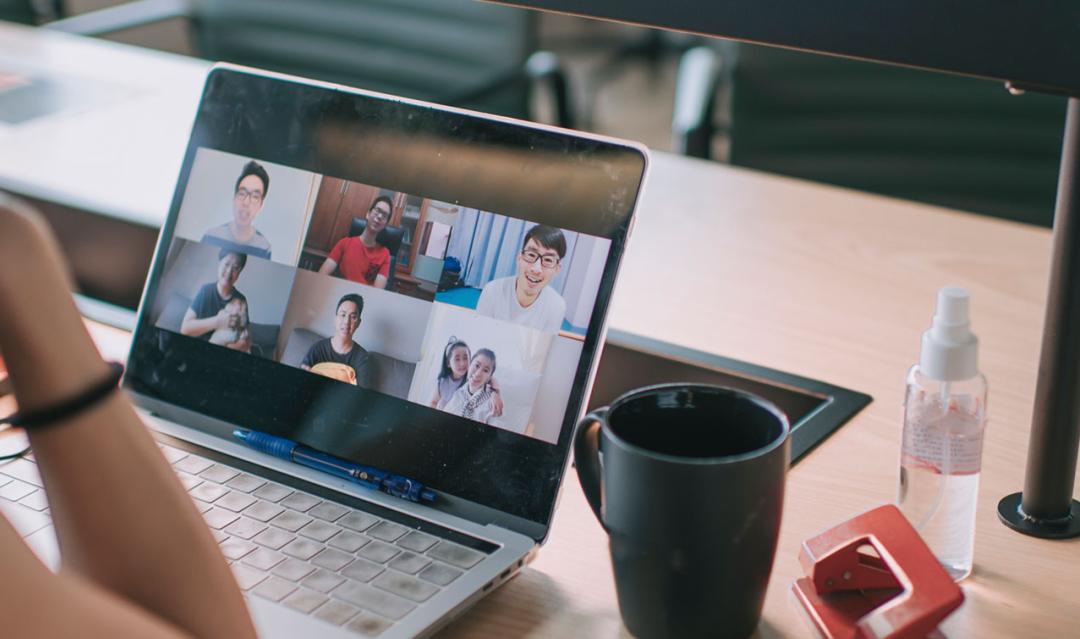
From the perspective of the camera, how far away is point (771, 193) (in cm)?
120

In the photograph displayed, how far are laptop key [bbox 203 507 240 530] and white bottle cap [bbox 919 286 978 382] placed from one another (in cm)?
38

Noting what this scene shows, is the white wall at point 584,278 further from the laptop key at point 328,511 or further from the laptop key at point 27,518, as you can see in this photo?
the laptop key at point 27,518

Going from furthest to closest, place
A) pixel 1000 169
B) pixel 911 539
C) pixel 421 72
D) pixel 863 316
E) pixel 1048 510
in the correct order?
pixel 421 72 → pixel 1000 169 → pixel 863 316 → pixel 1048 510 → pixel 911 539

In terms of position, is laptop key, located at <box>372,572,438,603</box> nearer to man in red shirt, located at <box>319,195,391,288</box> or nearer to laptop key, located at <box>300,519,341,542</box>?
laptop key, located at <box>300,519,341,542</box>

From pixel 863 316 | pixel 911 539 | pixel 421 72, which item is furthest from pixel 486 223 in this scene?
pixel 421 72

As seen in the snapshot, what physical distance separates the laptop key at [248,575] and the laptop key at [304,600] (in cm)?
2

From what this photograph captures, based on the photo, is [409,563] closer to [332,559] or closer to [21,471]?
[332,559]

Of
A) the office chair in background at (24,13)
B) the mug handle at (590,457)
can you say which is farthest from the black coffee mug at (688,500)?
the office chair in background at (24,13)

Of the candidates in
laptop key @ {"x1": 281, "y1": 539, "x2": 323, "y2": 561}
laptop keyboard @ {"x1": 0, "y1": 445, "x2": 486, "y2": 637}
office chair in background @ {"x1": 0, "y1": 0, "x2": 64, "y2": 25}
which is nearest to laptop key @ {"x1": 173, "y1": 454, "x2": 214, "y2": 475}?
laptop keyboard @ {"x1": 0, "y1": 445, "x2": 486, "y2": 637}

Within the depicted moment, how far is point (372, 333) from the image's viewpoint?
0.67 metres

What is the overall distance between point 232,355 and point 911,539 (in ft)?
1.37

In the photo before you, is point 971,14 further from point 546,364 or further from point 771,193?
point 771,193

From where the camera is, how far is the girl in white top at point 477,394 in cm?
64

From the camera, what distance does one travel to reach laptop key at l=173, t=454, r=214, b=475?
0.67 meters
